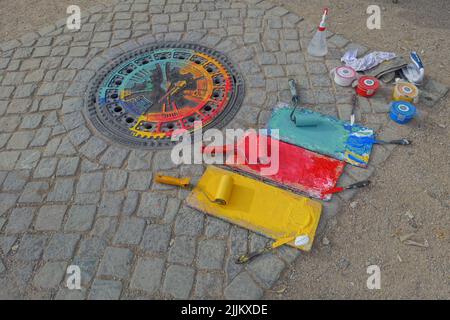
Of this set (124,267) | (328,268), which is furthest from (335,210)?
(124,267)

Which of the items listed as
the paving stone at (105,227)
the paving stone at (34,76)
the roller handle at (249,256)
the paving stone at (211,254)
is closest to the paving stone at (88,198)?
the paving stone at (105,227)

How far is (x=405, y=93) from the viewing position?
153 inches

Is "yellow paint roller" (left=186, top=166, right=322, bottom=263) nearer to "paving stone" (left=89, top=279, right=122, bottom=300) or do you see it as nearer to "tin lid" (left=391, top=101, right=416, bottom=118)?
"paving stone" (left=89, top=279, right=122, bottom=300)

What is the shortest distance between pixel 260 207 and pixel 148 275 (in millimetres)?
1128

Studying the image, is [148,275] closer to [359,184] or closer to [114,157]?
[114,157]

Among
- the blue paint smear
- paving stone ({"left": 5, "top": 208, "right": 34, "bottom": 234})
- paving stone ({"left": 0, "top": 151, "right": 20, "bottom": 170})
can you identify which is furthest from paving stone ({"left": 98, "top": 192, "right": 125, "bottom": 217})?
the blue paint smear

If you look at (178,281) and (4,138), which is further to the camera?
(4,138)

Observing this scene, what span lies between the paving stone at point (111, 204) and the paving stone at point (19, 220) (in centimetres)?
66

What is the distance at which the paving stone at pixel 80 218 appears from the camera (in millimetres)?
3111

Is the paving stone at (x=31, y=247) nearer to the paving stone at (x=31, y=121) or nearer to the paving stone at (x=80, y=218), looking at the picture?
the paving stone at (x=80, y=218)

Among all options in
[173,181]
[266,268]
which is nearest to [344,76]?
[173,181]

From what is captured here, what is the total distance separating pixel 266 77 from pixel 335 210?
6.39 ft
